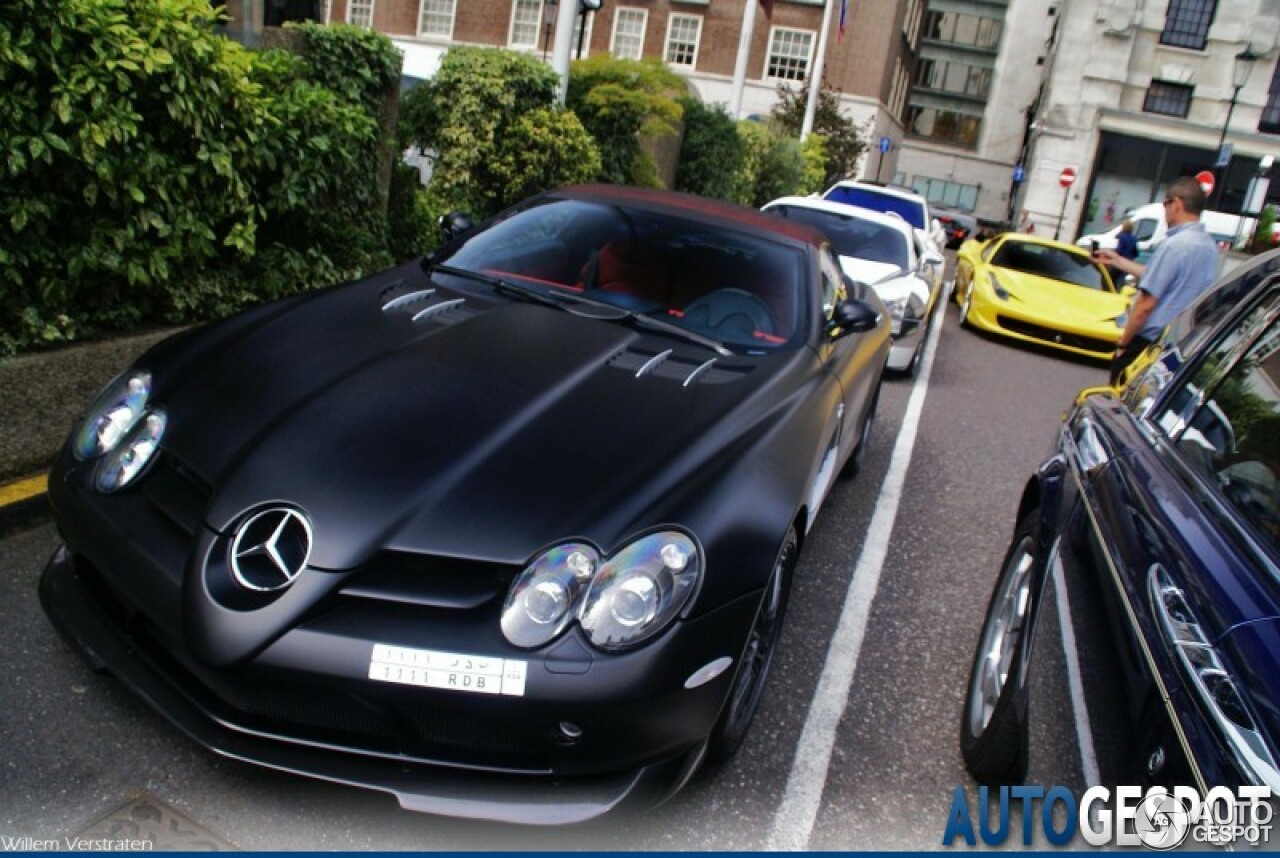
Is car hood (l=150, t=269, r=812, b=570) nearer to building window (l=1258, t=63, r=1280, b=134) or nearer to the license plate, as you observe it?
the license plate

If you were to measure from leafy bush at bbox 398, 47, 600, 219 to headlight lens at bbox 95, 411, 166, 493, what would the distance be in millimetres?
5834

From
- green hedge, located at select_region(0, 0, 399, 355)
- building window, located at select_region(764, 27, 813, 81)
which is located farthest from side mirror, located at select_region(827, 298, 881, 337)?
building window, located at select_region(764, 27, 813, 81)

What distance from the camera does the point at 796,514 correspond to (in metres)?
2.94

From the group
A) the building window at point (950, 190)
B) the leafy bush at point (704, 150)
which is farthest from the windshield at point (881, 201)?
the building window at point (950, 190)

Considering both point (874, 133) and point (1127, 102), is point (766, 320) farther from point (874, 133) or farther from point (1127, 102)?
point (1127, 102)

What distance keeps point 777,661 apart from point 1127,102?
48963 millimetres

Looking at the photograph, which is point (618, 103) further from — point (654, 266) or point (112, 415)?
point (112, 415)

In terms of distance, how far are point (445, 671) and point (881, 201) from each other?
43.6 feet

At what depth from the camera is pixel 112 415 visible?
2842 millimetres

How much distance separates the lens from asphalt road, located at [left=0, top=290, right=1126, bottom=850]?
235 centimetres

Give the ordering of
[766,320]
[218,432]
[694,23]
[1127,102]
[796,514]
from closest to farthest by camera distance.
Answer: [218,432] → [796,514] → [766,320] → [694,23] → [1127,102]

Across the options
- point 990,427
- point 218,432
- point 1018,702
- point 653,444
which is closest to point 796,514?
point 653,444

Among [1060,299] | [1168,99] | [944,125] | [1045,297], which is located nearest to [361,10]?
[1168,99]

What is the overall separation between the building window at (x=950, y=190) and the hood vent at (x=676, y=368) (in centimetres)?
7114
